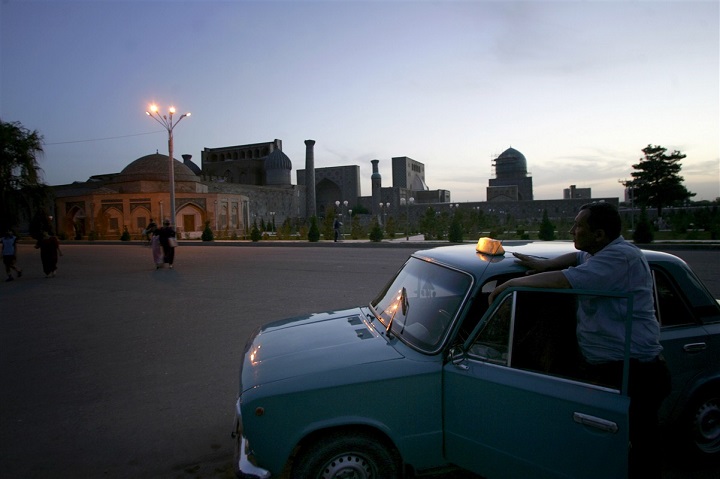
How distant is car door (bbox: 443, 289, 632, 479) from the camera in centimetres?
198

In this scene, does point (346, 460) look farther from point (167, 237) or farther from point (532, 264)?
point (167, 237)

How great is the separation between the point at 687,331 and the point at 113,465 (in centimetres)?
387

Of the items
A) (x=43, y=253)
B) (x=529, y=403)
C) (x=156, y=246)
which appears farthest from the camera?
(x=156, y=246)

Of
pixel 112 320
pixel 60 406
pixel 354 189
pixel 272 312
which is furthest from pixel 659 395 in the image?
pixel 354 189

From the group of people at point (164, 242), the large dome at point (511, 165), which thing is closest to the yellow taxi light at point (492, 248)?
the group of people at point (164, 242)

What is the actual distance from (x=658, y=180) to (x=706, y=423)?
50588 mm

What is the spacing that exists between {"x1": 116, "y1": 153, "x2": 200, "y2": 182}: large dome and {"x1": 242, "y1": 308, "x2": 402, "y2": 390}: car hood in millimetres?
43335

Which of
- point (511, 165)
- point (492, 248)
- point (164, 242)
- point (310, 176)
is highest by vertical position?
point (511, 165)

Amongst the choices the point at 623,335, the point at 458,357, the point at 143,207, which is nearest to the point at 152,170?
the point at 143,207

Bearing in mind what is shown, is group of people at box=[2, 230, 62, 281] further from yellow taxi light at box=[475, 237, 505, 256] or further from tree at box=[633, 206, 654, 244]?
tree at box=[633, 206, 654, 244]

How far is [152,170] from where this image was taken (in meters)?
43.3

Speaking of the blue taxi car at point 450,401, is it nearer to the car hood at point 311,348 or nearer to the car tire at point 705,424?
the car hood at point 311,348

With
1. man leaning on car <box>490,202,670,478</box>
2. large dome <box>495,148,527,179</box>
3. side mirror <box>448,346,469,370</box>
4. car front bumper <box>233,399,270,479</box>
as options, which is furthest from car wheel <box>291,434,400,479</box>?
large dome <box>495,148,527,179</box>

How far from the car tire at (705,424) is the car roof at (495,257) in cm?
86
